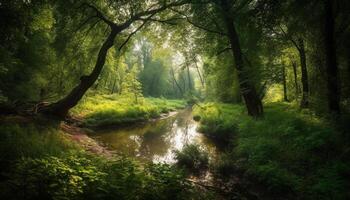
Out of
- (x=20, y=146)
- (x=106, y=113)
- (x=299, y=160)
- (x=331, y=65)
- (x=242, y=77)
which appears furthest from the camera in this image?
(x=106, y=113)

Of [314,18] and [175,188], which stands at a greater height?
[314,18]

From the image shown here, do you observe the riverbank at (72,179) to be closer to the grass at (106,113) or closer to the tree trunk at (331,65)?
the tree trunk at (331,65)

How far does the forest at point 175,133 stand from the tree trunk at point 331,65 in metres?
0.04

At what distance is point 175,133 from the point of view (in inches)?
680

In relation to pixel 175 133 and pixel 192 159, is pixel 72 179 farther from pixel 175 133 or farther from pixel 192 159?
pixel 175 133

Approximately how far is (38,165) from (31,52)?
1269 cm

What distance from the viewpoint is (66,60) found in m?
14.3

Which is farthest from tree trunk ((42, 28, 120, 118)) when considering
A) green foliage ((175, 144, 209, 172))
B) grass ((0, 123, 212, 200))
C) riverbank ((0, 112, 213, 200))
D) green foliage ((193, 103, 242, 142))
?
green foliage ((175, 144, 209, 172))

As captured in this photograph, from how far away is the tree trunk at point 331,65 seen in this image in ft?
26.3

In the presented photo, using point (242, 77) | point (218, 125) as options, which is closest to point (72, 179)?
point (242, 77)

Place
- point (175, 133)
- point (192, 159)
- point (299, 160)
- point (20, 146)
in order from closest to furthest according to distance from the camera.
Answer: point (20, 146), point (299, 160), point (192, 159), point (175, 133)

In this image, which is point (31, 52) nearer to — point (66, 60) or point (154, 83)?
point (66, 60)

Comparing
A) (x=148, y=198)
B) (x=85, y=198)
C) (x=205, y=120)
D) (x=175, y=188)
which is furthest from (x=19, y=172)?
(x=205, y=120)

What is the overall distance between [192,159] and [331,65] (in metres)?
6.29
